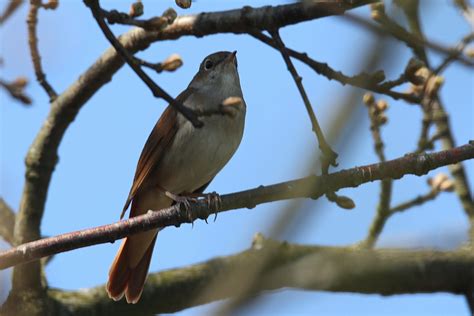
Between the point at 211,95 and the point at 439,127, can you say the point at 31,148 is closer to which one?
the point at 211,95

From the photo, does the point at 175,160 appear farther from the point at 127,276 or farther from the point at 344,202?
the point at 344,202

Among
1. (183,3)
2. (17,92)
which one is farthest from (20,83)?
(183,3)

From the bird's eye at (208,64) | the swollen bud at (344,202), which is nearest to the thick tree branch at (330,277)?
the swollen bud at (344,202)

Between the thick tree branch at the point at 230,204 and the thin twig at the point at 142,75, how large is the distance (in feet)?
1.67

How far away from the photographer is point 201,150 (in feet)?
15.8

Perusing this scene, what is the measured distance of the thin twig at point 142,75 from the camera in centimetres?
296

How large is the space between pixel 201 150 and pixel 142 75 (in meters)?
1.81

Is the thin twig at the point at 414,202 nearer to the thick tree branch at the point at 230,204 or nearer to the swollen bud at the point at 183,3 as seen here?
the thick tree branch at the point at 230,204

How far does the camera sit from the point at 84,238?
3260mm

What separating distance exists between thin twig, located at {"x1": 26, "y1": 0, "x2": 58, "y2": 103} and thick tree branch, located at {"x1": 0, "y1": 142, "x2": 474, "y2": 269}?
139 cm

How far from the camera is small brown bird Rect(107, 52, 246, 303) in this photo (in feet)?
15.7

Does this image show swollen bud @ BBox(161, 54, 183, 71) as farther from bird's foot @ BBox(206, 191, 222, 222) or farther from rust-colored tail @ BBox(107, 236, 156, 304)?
rust-colored tail @ BBox(107, 236, 156, 304)

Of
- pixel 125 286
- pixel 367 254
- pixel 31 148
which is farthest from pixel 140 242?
pixel 367 254

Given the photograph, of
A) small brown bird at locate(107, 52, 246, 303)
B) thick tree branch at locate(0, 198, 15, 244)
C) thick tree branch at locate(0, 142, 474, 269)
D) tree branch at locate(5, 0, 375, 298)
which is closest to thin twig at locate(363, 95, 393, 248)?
thick tree branch at locate(0, 142, 474, 269)
